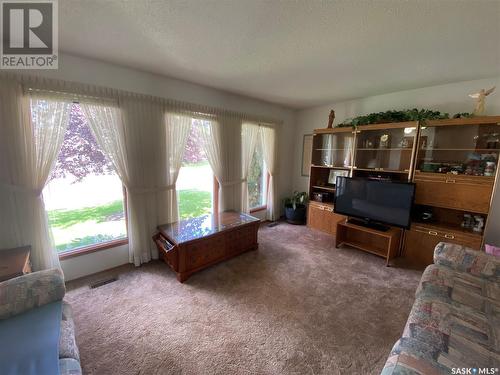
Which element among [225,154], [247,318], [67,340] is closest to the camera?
[67,340]

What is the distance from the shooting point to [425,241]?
285cm

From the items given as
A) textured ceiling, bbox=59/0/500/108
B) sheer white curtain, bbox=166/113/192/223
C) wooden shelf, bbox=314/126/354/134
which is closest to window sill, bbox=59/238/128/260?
sheer white curtain, bbox=166/113/192/223

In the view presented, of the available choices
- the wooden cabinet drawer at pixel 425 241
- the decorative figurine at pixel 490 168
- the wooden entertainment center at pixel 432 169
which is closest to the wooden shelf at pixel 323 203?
the wooden entertainment center at pixel 432 169

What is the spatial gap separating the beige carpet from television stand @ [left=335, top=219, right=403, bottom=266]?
303 mm

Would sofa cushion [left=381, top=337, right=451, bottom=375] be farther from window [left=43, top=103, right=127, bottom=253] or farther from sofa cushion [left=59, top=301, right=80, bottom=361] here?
window [left=43, top=103, right=127, bottom=253]

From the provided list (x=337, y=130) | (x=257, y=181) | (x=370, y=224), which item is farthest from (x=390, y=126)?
(x=257, y=181)

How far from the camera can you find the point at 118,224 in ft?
8.83

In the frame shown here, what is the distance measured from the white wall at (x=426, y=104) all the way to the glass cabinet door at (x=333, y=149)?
0.42 metres

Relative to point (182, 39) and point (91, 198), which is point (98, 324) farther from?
point (182, 39)

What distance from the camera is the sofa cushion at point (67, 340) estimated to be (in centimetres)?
114

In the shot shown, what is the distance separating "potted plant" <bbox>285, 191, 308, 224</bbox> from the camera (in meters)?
4.30

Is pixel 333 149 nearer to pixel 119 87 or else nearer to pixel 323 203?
pixel 323 203

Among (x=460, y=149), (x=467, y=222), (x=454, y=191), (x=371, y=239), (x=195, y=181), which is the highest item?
(x=460, y=149)

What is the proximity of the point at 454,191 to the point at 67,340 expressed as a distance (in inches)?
158
